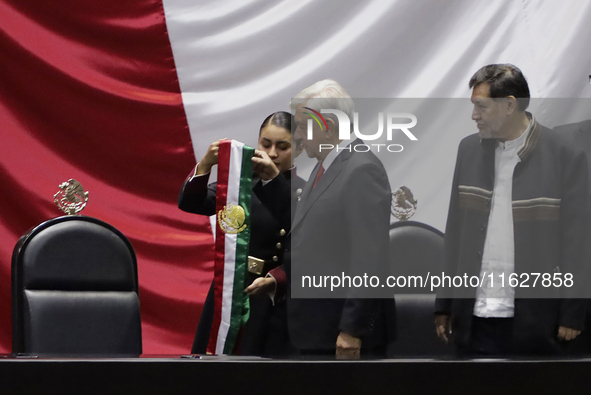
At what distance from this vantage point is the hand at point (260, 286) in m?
1.70

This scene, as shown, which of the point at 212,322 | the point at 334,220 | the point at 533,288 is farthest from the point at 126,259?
the point at 533,288

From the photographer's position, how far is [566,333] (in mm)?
1431

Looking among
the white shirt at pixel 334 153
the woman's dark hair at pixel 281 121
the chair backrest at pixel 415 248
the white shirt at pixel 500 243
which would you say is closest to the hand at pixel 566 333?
the white shirt at pixel 500 243

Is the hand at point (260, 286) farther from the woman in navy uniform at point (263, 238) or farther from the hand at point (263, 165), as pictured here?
the hand at point (263, 165)

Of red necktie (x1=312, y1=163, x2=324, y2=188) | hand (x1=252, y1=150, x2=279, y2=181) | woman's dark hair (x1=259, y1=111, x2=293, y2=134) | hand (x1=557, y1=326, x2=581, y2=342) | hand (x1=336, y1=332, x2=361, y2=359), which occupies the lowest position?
hand (x1=336, y1=332, x2=361, y2=359)

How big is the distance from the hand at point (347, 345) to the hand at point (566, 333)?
1.41 ft

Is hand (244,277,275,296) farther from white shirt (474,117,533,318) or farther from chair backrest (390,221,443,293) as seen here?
white shirt (474,117,533,318)

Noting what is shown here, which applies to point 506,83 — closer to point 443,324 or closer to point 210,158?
point 443,324

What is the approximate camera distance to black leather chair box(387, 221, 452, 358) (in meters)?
1.90

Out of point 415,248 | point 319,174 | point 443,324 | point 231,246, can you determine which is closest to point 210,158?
point 231,246

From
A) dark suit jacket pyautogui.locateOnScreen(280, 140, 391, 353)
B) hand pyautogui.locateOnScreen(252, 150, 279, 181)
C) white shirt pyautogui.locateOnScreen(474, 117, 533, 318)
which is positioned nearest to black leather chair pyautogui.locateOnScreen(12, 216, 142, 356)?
hand pyautogui.locateOnScreen(252, 150, 279, 181)

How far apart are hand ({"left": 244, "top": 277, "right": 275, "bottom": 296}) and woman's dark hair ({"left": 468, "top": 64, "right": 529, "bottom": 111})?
2.30 ft
